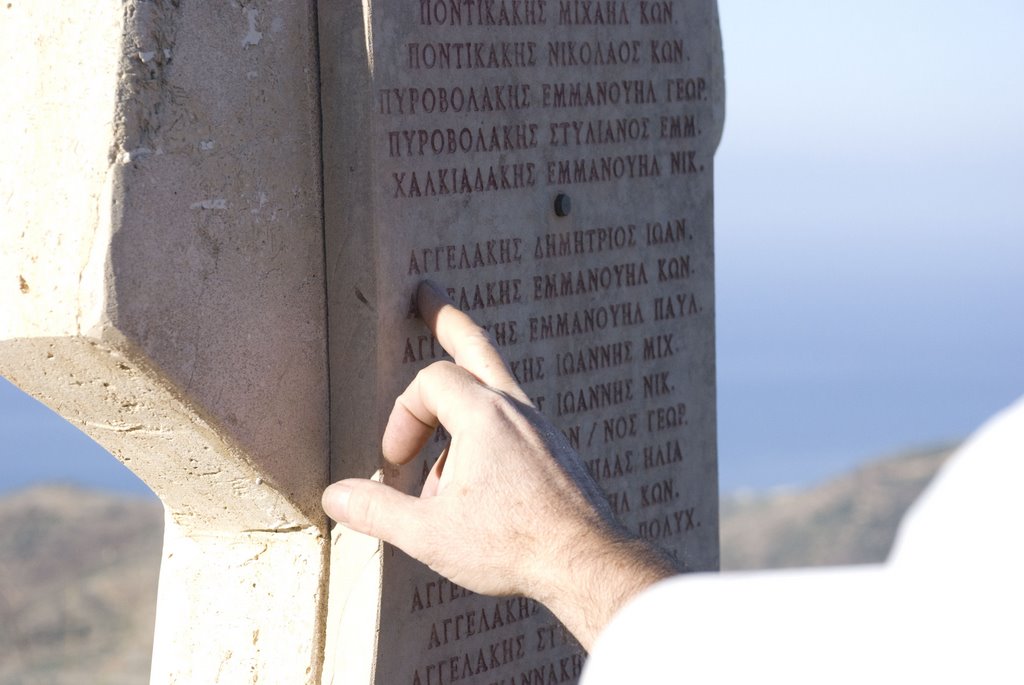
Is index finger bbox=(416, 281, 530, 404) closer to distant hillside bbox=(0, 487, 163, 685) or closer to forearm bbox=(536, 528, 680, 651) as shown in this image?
forearm bbox=(536, 528, 680, 651)

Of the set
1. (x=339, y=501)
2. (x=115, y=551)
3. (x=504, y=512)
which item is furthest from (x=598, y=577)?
(x=115, y=551)

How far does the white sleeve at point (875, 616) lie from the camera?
461 millimetres

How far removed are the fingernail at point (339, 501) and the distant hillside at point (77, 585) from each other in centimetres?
466

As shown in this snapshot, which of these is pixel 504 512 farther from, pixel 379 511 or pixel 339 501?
pixel 339 501

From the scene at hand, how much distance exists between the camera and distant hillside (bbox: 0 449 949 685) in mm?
7996

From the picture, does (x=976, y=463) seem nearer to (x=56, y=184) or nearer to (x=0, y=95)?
(x=56, y=184)

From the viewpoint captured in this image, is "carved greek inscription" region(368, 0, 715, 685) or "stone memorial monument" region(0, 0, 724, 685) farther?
"carved greek inscription" region(368, 0, 715, 685)

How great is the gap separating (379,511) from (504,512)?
0.32m

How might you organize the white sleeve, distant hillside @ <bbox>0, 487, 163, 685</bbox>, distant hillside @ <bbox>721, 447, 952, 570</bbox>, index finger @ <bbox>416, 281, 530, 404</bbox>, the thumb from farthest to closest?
distant hillside @ <bbox>721, 447, 952, 570</bbox>
distant hillside @ <bbox>0, 487, 163, 685</bbox>
index finger @ <bbox>416, 281, 530, 404</bbox>
the thumb
the white sleeve

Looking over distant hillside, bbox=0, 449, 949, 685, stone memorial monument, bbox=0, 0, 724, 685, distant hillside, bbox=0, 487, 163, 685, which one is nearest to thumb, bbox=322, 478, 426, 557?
stone memorial monument, bbox=0, 0, 724, 685

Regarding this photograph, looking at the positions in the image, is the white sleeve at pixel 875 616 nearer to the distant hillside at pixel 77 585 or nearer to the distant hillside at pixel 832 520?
the distant hillside at pixel 77 585

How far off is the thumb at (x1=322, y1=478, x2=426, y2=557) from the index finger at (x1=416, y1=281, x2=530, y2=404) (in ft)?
0.67

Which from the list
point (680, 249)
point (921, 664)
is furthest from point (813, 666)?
point (680, 249)

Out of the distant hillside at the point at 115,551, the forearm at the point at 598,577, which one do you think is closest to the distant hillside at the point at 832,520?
the distant hillside at the point at 115,551
